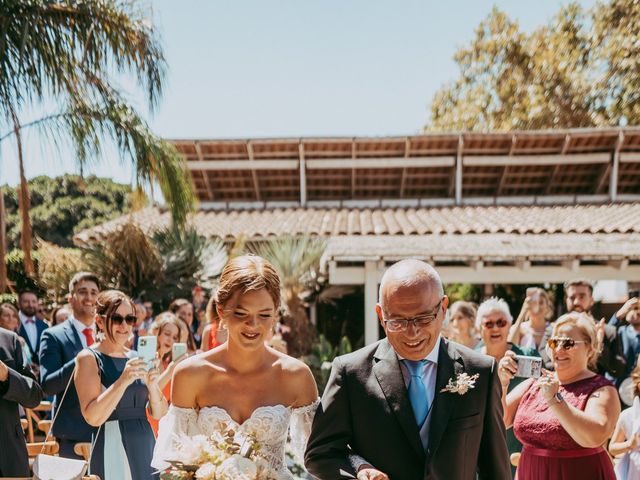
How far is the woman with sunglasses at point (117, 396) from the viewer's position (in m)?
3.68

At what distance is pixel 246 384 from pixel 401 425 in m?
0.76

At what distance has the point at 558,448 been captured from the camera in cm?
346

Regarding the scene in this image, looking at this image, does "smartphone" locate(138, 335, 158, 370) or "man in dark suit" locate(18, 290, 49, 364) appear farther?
"man in dark suit" locate(18, 290, 49, 364)

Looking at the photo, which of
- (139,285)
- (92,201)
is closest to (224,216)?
(139,285)

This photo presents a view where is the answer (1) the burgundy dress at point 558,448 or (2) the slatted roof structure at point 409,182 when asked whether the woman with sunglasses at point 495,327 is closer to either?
(1) the burgundy dress at point 558,448

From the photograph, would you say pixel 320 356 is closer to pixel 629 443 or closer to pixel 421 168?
pixel 421 168

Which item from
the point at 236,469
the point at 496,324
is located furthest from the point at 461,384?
the point at 496,324

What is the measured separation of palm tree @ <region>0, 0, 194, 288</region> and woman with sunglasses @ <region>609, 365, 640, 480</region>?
6689mm

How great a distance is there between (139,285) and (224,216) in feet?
14.0

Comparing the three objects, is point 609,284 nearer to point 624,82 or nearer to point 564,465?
point 624,82

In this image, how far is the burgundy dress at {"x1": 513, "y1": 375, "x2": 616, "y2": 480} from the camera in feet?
11.3

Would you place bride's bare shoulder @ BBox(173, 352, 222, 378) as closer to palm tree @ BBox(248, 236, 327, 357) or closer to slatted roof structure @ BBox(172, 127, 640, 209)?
palm tree @ BBox(248, 236, 327, 357)

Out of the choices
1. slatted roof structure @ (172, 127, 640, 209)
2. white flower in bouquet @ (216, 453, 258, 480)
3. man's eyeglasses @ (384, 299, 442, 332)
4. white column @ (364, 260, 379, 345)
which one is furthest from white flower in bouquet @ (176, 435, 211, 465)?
slatted roof structure @ (172, 127, 640, 209)

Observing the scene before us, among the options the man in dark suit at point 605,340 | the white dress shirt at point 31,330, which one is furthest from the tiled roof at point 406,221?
the man in dark suit at point 605,340
